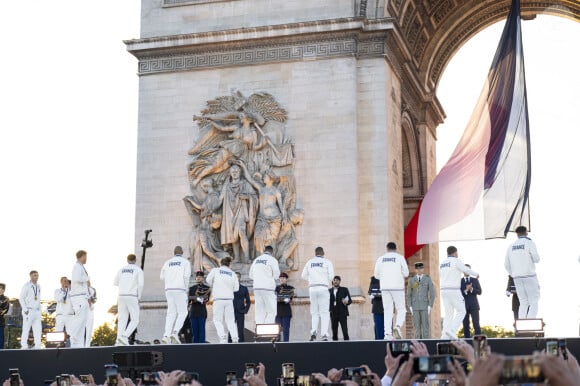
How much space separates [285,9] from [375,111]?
3960 millimetres

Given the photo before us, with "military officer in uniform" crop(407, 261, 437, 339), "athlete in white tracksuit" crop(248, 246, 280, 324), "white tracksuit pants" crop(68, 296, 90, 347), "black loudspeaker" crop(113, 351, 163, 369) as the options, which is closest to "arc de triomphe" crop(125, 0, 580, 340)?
"military officer in uniform" crop(407, 261, 437, 339)

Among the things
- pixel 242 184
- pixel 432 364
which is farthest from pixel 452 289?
pixel 432 364

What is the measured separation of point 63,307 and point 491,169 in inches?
428

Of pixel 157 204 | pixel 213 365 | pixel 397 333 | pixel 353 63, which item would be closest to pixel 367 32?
pixel 353 63

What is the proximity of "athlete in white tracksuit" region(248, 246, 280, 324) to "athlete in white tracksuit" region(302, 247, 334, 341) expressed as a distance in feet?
2.43

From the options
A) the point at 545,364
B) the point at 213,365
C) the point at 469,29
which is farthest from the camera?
the point at 469,29

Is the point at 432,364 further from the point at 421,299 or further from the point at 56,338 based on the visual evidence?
the point at 421,299

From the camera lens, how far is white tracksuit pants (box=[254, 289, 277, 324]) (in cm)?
2050

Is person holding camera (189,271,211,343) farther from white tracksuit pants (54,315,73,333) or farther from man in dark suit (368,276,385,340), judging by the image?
man in dark suit (368,276,385,340)

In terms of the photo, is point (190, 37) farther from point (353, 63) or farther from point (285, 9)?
point (353, 63)

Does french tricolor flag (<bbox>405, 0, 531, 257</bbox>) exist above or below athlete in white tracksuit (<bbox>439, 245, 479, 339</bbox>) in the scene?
above

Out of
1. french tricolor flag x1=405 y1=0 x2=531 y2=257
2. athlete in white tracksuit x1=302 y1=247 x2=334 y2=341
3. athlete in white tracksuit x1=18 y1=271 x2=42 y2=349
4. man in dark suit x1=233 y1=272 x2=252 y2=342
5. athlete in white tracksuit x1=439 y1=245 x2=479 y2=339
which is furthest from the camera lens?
athlete in white tracksuit x1=18 y1=271 x2=42 y2=349

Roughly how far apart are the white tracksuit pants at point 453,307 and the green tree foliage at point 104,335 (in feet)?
211

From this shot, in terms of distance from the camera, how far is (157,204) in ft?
86.7
